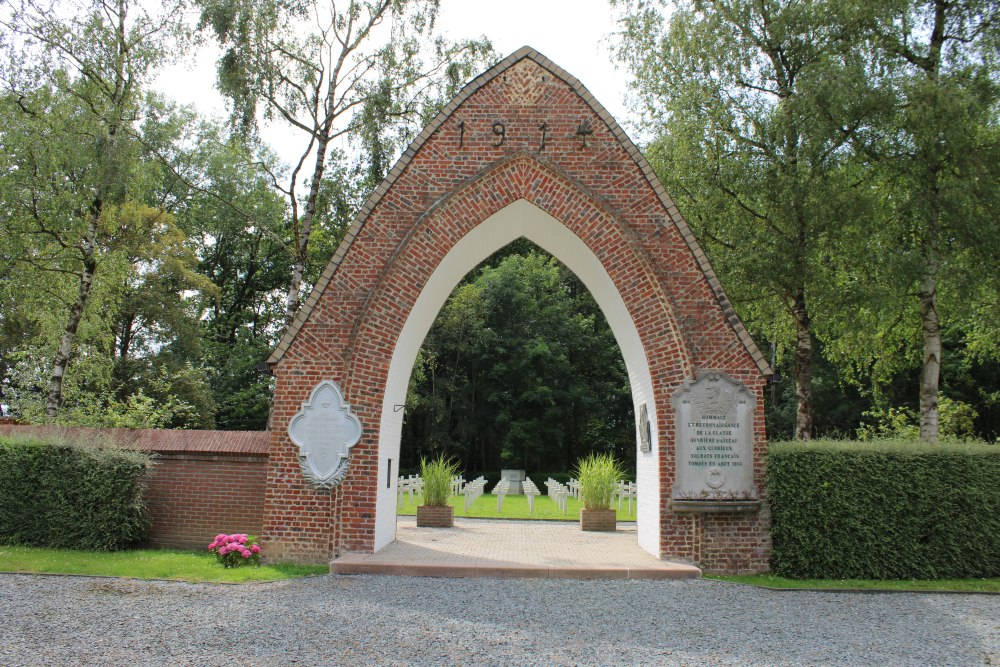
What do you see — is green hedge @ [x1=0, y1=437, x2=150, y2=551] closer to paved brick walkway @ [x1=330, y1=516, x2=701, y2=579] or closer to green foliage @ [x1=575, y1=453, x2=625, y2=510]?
paved brick walkway @ [x1=330, y1=516, x2=701, y2=579]

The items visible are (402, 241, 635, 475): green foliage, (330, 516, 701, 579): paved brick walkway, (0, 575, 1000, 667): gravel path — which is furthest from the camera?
(402, 241, 635, 475): green foliage

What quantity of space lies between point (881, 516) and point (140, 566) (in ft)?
33.6

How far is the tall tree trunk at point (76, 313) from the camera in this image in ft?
50.4

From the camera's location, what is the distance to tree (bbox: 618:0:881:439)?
14.0 m

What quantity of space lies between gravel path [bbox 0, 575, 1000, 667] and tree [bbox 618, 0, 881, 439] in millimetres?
6972

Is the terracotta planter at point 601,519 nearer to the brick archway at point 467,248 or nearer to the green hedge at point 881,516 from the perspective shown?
the brick archway at point 467,248

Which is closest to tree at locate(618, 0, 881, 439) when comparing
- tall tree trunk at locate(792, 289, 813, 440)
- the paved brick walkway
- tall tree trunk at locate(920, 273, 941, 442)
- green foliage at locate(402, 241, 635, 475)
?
tall tree trunk at locate(792, 289, 813, 440)

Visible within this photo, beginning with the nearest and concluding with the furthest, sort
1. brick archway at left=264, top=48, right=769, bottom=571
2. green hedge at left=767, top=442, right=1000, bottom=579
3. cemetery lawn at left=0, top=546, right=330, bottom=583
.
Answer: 1. cemetery lawn at left=0, top=546, right=330, bottom=583
2. green hedge at left=767, top=442, right=1000, bottom=579
3. brick archway at left=264, top=48, right=769, bottom=571

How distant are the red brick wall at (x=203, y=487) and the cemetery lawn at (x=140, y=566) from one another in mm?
626

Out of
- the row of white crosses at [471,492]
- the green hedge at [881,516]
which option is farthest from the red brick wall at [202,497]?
the row of white crosses at [471,492]

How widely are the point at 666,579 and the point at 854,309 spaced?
7.72 meters

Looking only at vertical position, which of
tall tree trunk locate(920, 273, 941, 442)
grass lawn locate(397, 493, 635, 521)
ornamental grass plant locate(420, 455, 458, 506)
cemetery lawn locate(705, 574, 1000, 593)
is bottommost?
grass lawn locate(397, 493, 635, 521)

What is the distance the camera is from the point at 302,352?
11.1 meters

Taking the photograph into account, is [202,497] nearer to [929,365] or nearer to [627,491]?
[627,491]
